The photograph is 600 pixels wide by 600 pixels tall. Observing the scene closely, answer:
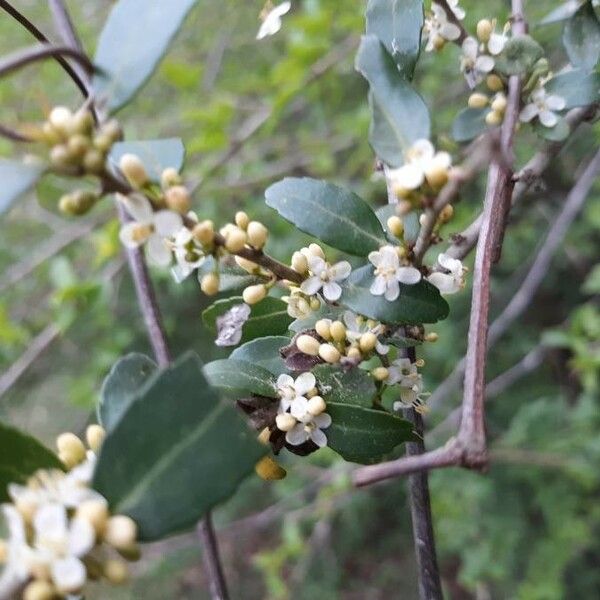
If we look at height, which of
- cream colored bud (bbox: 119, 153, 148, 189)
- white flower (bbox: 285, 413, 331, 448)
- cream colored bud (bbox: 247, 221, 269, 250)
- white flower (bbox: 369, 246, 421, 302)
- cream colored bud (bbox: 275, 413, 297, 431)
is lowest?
white flower (bbox: 285, 413, 331, 448)

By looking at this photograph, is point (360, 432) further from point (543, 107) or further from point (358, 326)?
point (543, 107)

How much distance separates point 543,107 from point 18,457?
588 millimetres

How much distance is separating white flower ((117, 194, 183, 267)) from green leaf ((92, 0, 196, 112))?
74 mm

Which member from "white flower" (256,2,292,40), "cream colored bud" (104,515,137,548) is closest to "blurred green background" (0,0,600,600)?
"white flower" (256,2,292,40)

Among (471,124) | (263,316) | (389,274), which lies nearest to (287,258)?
(471,124)

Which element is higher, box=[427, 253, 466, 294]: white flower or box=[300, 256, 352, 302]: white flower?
box=[300, 256, 352, 302]: white flower

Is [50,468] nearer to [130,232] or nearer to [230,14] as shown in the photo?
[130,232]

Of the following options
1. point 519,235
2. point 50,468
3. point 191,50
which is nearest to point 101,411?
point 50,468

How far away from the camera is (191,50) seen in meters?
2.51

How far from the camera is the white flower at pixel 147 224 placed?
465 millimetres

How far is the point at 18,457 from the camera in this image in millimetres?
481

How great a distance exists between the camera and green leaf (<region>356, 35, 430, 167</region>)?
1.74 feet

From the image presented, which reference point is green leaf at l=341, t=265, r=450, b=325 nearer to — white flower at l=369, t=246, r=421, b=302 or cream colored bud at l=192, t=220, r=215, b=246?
white flower at l=369, t=246, r=421, b=302

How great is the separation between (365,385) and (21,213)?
2274mm
